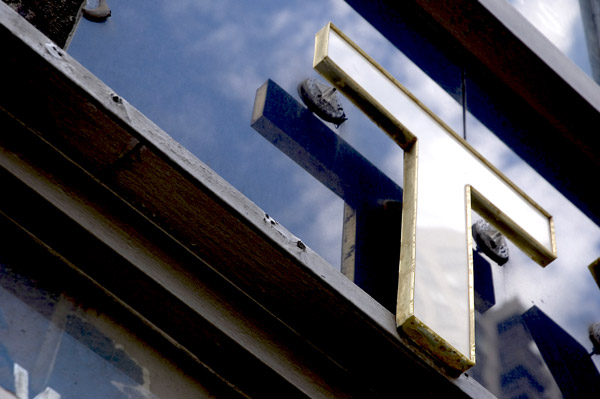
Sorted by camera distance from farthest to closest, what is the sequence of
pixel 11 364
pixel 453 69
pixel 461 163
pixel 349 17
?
pixel 453 69, pixel 349 17, pixel 461 163, pixel 11 364

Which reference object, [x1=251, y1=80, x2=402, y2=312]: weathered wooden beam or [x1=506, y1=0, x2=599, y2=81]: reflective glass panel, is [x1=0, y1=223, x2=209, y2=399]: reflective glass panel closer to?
[x1=251, y1=80, x2=402, y2=312]: weathered wooden beam

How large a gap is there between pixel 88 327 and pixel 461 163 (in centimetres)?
156

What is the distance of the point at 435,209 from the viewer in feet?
8.53

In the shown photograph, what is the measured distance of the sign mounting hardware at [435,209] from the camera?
2.28 meters

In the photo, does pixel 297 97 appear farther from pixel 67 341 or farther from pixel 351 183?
pixel 67 341

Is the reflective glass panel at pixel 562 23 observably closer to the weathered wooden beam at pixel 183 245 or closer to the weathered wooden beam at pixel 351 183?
the weathered wooden beam at pixel 351 183

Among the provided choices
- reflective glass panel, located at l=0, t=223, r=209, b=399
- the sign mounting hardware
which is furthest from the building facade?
the sign mounting hardware

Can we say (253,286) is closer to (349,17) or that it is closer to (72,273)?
(72,273)

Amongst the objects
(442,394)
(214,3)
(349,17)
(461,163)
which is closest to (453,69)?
(349,17)

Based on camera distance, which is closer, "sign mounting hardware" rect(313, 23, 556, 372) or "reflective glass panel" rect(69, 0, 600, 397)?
"sign mounting hardware" rect(313, 23, 556, 372)

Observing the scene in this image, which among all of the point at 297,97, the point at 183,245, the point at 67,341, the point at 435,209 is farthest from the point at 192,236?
the point at 297,97

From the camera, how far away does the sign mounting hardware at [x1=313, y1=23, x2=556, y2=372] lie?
2279 mm

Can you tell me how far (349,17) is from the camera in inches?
138

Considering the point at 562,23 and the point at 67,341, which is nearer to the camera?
the point at 67,341
